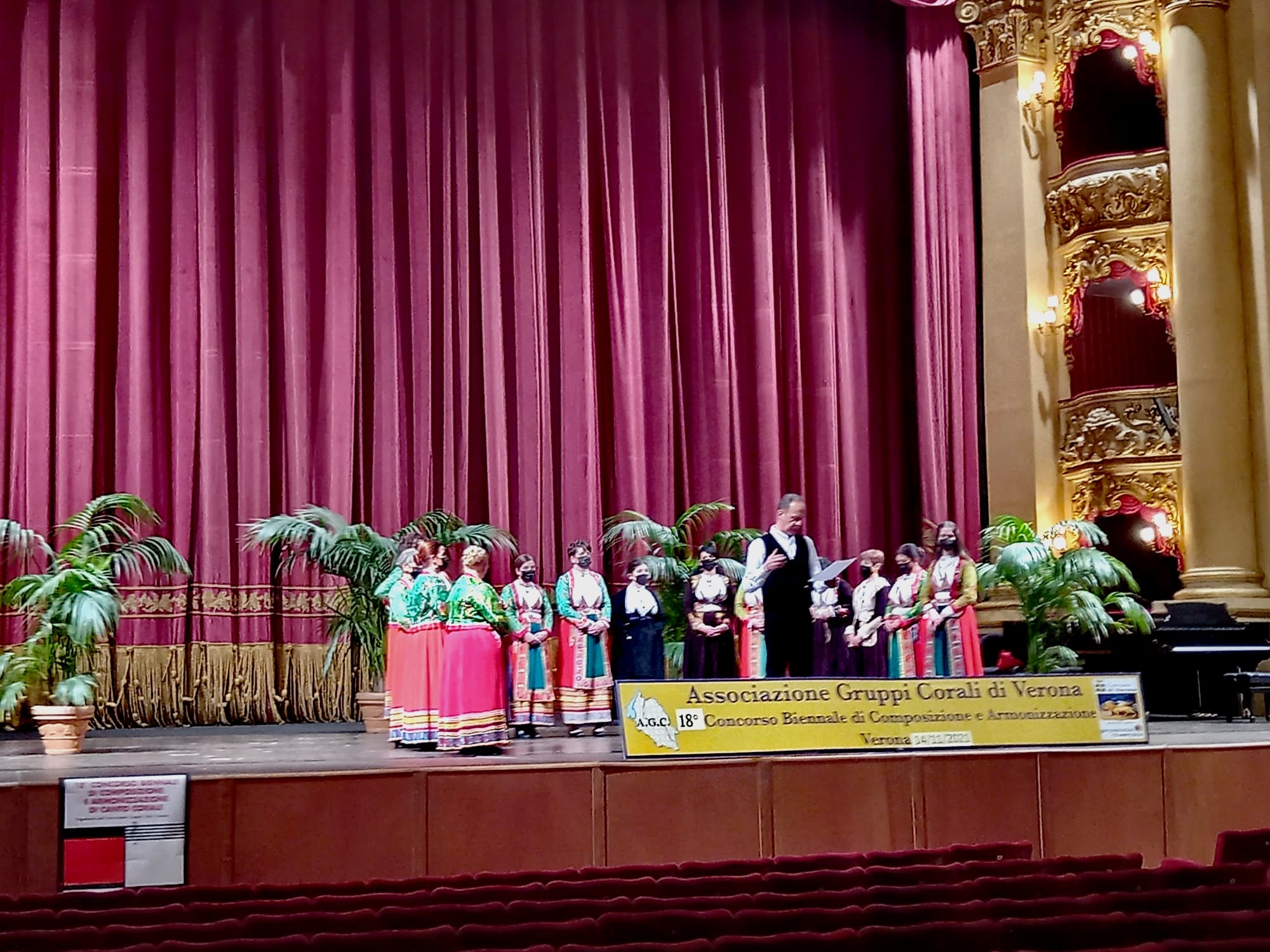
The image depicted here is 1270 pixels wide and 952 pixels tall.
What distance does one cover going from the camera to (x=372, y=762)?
7.19 m

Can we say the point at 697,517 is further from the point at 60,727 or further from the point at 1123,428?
the point at 60,727

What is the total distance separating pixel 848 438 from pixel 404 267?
4.32 meters

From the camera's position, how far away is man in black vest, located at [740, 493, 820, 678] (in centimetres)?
880

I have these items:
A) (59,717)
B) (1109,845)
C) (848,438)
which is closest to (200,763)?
(59,717)

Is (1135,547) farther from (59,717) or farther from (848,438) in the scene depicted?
(59,717)

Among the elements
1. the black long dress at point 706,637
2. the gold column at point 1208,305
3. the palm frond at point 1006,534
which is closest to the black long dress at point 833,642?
the black long dress at point 706,637

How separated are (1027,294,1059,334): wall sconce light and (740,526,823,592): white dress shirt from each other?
5407 millimetres

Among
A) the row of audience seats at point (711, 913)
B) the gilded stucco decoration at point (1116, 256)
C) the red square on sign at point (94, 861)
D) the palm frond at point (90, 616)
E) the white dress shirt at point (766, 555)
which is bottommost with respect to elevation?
the red square on sign at point (94, 861)

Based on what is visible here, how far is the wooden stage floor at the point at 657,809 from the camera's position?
6027 millimetres

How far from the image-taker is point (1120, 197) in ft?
43.2

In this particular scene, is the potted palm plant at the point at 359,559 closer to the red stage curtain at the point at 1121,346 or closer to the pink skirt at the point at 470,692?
the pink skirt at the point at 470,692

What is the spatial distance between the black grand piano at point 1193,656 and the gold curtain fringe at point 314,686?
5.81m

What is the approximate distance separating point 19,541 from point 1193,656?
8104 millimetres

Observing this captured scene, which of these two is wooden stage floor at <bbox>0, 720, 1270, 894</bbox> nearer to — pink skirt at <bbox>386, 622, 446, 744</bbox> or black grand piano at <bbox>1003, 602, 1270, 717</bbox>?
pink skirt at <bbox>386, 622, 446, 744</bbox>
